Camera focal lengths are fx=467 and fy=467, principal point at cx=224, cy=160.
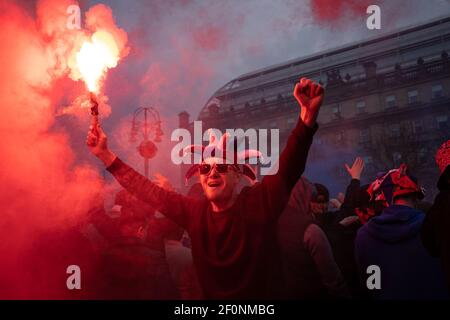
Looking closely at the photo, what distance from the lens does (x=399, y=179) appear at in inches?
144

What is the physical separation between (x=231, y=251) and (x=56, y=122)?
8.65ft

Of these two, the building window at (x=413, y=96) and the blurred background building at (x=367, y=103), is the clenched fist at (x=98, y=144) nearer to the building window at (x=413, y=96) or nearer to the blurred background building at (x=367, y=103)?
the blurred background building at (x=367, y=103)

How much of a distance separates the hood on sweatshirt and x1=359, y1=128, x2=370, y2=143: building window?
1431 cm

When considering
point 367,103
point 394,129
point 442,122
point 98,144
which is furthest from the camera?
point 394,129

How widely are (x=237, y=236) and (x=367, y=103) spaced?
555 inches

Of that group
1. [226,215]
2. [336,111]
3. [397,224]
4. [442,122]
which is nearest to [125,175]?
[226,215]

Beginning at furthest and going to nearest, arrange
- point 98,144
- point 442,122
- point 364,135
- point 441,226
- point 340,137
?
1. point 364,135
2. point 340,137
3. point 442,122
4. point 98,144
5. point 441,226

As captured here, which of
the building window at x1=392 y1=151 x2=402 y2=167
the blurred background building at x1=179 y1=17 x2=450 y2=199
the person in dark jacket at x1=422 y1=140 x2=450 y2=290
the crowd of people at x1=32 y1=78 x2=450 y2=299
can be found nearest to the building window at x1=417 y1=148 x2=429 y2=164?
the blurred background building at x1=179 y1=17 x2=450 y2=199

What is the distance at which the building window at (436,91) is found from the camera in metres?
14.9

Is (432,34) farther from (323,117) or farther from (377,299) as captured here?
(323,117)

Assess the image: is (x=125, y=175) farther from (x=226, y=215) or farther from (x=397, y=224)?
(x=397, y=224)

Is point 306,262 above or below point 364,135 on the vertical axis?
below

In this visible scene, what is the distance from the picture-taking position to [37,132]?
4809mm

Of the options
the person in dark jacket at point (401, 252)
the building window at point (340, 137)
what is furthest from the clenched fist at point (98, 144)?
the building window at point (340, 137)
